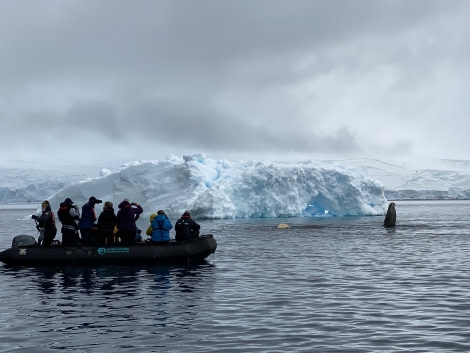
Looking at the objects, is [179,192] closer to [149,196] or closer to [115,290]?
[149,196]

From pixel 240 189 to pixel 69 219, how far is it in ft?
149

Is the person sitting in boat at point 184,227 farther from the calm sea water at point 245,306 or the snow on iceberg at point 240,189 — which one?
the snow on iceberg at point 240,189

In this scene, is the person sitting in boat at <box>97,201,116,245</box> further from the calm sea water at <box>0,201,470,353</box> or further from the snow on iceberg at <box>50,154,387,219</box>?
the snow on iceberg at <box>50,154,387,219</box>

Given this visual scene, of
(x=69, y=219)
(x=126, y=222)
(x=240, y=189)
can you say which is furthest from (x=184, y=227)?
(x=240, y=189)

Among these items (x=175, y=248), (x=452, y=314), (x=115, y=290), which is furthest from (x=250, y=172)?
(x=452, y=314)

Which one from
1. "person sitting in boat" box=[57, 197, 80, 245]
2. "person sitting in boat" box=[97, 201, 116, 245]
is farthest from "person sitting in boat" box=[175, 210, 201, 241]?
"person sitting in boat" box=[57, 197, 80, 245]

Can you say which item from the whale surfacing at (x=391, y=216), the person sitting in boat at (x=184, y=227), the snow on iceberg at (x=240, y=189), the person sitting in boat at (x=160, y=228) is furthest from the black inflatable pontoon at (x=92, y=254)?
the snow on iceberg at (x=240, y=189)

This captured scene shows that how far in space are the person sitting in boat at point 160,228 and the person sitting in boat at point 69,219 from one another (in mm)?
2787

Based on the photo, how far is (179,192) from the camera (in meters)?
68.6

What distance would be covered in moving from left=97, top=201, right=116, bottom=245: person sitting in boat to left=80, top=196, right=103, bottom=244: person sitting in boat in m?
0.27

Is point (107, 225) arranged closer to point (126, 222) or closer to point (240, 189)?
point (126, 222)

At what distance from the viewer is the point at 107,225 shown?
22641mm

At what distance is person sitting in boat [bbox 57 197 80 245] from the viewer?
866 inches

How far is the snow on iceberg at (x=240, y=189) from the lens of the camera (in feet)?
217
